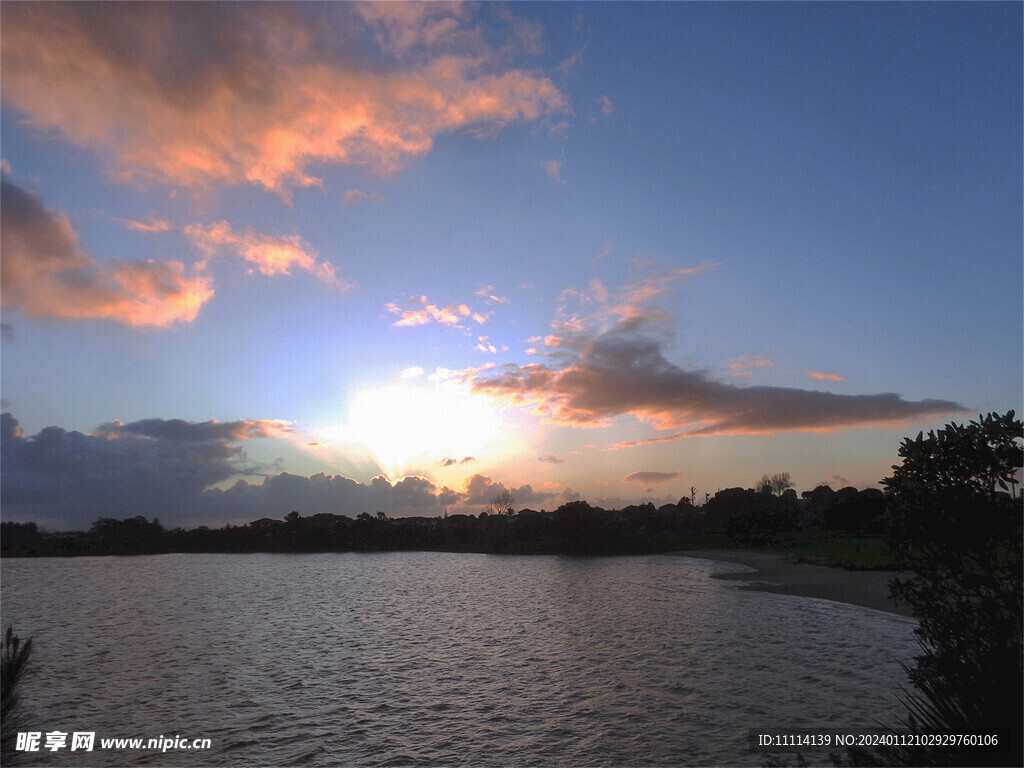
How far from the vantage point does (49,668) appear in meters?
35.4

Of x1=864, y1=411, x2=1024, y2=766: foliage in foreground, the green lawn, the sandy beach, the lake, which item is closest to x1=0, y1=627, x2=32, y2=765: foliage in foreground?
the lake

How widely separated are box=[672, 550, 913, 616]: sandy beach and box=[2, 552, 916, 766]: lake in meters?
3.26

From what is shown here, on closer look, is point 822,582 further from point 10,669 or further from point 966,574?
point 10,669

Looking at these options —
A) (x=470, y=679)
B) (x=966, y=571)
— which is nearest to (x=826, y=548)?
(x=470, y=679)

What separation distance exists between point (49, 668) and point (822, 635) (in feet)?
168

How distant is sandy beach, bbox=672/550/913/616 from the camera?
50.4 meters

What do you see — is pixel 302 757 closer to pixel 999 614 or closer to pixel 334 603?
pixel 999 614

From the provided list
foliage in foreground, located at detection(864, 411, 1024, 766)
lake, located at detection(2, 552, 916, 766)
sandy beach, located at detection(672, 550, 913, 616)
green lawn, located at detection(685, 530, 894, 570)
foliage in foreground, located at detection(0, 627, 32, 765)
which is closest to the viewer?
foliage in foreground, located at detection(864, 411, 1024, 766)

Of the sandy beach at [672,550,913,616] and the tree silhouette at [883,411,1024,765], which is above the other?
the tree silhouette at [883,411,1024,765]

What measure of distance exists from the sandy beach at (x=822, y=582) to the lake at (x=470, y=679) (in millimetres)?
3261

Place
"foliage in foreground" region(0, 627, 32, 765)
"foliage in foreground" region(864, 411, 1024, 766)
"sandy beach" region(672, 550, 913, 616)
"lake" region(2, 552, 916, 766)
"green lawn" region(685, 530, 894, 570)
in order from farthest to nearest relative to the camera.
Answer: "green lawn" region(685, 530, 894, 570) < "sandy beach" region(672, 550, 913, 616) < "lake" region(2, 552, 916, 766) < "foliage in foreground" region(0, 627, 32, 765) < "foliage in foreground" region(864, 411, 1024, 766)

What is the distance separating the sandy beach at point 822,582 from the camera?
50438 millimetres

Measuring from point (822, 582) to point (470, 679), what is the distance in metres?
49.4

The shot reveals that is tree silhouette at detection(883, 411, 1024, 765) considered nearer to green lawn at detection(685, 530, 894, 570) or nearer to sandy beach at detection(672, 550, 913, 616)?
sandy beach at detection(672, 550, 913, 616)
